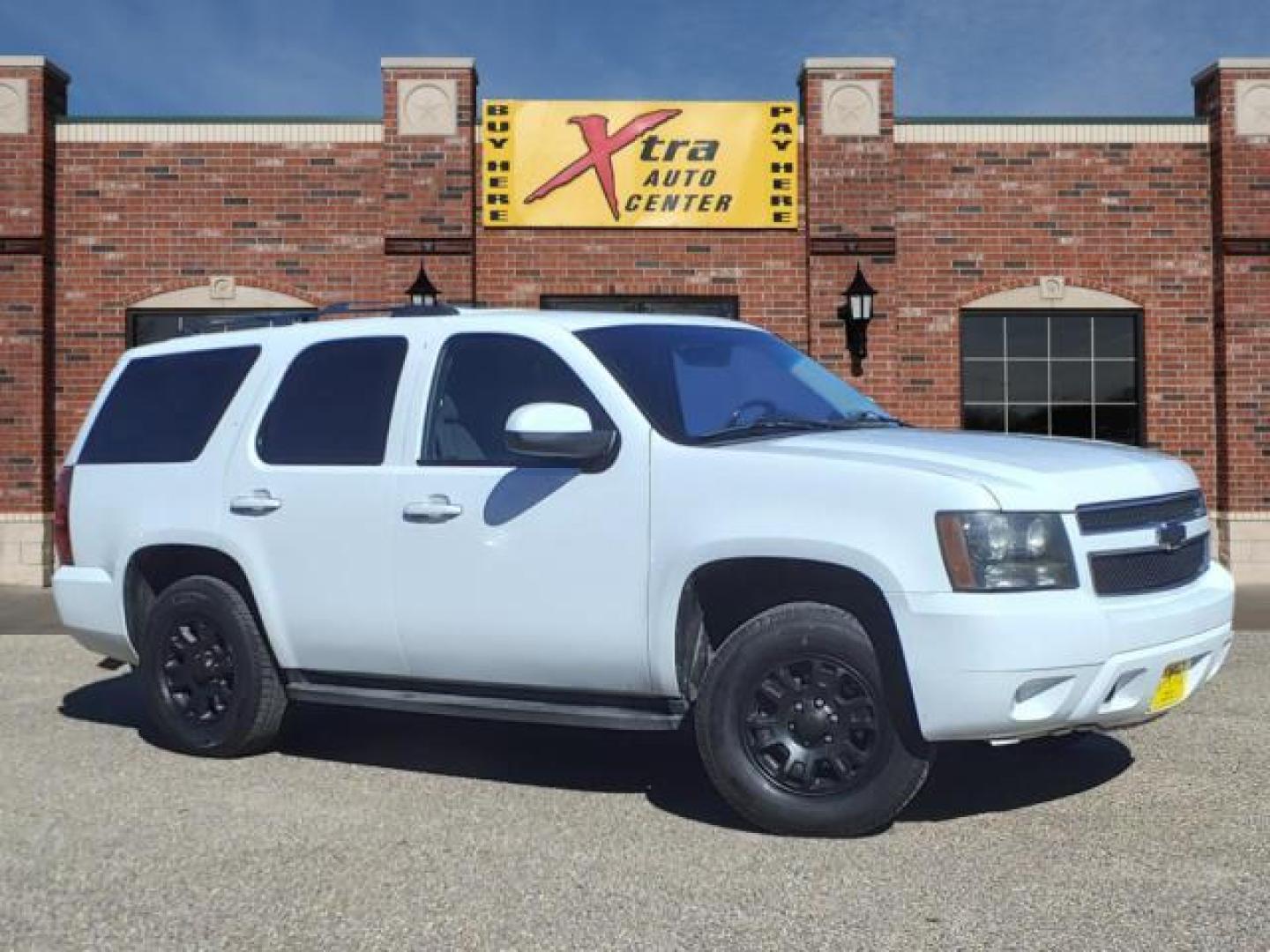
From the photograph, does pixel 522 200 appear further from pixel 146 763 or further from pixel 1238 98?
pixel 146 763

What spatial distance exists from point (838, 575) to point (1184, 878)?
1.44 m

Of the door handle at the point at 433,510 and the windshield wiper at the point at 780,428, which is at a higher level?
the windshield wiper at the point at 780,428

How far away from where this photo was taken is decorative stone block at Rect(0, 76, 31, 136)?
14.9 meters

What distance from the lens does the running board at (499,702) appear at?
5070 mm

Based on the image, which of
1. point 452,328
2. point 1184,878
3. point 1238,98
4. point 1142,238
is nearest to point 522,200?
point 1142,238

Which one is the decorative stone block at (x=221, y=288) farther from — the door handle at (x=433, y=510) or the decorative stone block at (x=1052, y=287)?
the door handle at (x=433, y=510)

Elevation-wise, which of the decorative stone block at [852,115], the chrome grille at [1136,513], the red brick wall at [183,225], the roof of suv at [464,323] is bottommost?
the chrome grille at [1136,513]

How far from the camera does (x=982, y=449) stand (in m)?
4.86

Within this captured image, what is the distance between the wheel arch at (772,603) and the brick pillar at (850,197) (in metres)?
10.1

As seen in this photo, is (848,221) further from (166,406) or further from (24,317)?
(166,406)

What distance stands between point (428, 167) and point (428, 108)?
661 mm

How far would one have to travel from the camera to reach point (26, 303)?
1491 centimetres

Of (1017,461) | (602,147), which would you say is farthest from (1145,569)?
(602,147)

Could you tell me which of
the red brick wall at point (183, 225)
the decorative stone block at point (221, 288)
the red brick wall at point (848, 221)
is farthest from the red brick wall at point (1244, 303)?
the decorative stone block at point (221, 288)
